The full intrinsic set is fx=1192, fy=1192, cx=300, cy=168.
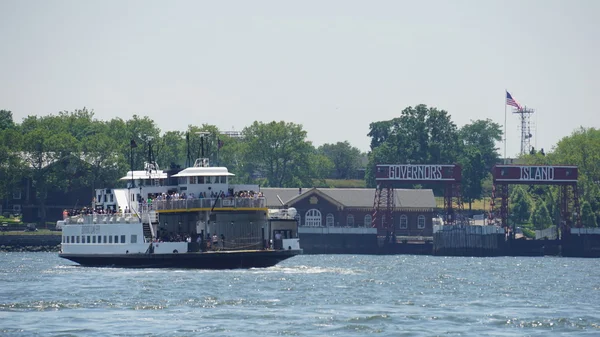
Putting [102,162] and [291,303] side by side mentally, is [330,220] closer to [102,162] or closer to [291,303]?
[102,162]

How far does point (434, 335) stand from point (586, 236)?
78.0 m

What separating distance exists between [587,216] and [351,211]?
2615 centimetres

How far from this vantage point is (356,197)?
13288 cm

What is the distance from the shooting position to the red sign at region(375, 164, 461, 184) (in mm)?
121125

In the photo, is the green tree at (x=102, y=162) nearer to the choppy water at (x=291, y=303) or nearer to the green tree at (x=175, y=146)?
the green tree at (x=175, y=146)

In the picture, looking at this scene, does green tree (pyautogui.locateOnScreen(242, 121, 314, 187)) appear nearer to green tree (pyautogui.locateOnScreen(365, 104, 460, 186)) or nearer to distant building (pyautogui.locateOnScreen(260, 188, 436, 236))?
green tree (pyautogui.locateOnScreen(365, 104, 460, 186))

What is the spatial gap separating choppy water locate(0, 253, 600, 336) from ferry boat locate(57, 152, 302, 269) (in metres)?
1.65

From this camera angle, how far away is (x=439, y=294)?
2222 inches

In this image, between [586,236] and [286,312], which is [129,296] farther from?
[586,236]

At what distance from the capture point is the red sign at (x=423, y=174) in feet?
397

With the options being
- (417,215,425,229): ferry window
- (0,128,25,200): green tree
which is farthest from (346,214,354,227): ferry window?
(0,128,25,200): green tree

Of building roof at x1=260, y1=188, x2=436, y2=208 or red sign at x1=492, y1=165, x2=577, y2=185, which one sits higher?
red sign at x1=492, y1=165, x2=577, y2=185

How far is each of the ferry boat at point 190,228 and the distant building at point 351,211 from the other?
51.9 meters

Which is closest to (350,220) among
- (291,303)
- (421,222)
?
(421,222)
